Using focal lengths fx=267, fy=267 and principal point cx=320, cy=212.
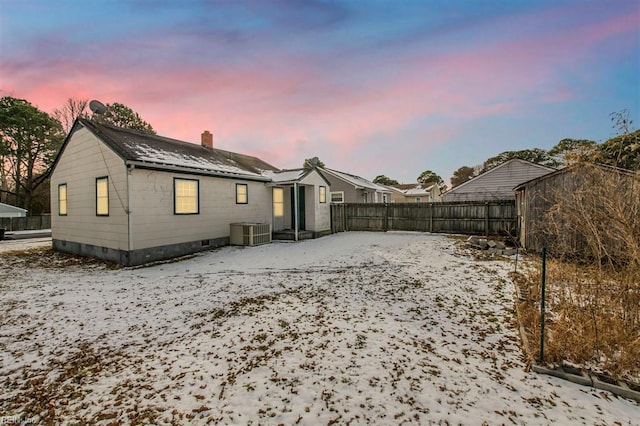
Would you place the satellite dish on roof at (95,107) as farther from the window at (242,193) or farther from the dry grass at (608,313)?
the dry grass at (608,313)

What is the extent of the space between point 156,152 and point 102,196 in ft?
7.46

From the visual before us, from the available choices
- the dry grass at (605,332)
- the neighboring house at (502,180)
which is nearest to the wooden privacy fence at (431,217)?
the neighboring house at (502,180)

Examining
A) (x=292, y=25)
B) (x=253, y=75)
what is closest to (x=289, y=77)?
(x=253, y=75)

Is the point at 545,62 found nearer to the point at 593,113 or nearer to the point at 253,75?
the point at 593,113

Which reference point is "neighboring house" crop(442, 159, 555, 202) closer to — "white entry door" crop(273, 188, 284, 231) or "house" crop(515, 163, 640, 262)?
"white entry door" crop(273, 188, 284, 231)

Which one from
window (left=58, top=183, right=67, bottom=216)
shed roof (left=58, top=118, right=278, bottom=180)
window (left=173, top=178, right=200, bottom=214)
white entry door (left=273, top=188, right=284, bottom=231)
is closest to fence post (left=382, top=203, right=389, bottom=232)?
white entry door (left=273, top=188, right=284, bottom=231)

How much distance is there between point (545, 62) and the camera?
29.2 feet

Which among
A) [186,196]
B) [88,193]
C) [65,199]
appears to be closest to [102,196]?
[88,193]

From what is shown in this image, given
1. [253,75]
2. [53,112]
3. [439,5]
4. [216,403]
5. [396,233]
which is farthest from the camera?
[53,112]

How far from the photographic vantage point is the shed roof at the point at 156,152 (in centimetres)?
852

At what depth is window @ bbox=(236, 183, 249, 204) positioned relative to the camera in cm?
1196

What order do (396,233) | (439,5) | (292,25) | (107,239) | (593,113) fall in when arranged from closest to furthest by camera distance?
1. (439,5)
2. (107,239)
3. (292,25)
4. (593,113)
5. (396,233)

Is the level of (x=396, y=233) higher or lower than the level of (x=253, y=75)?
lower

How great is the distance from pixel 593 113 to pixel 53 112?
39.3 meters
